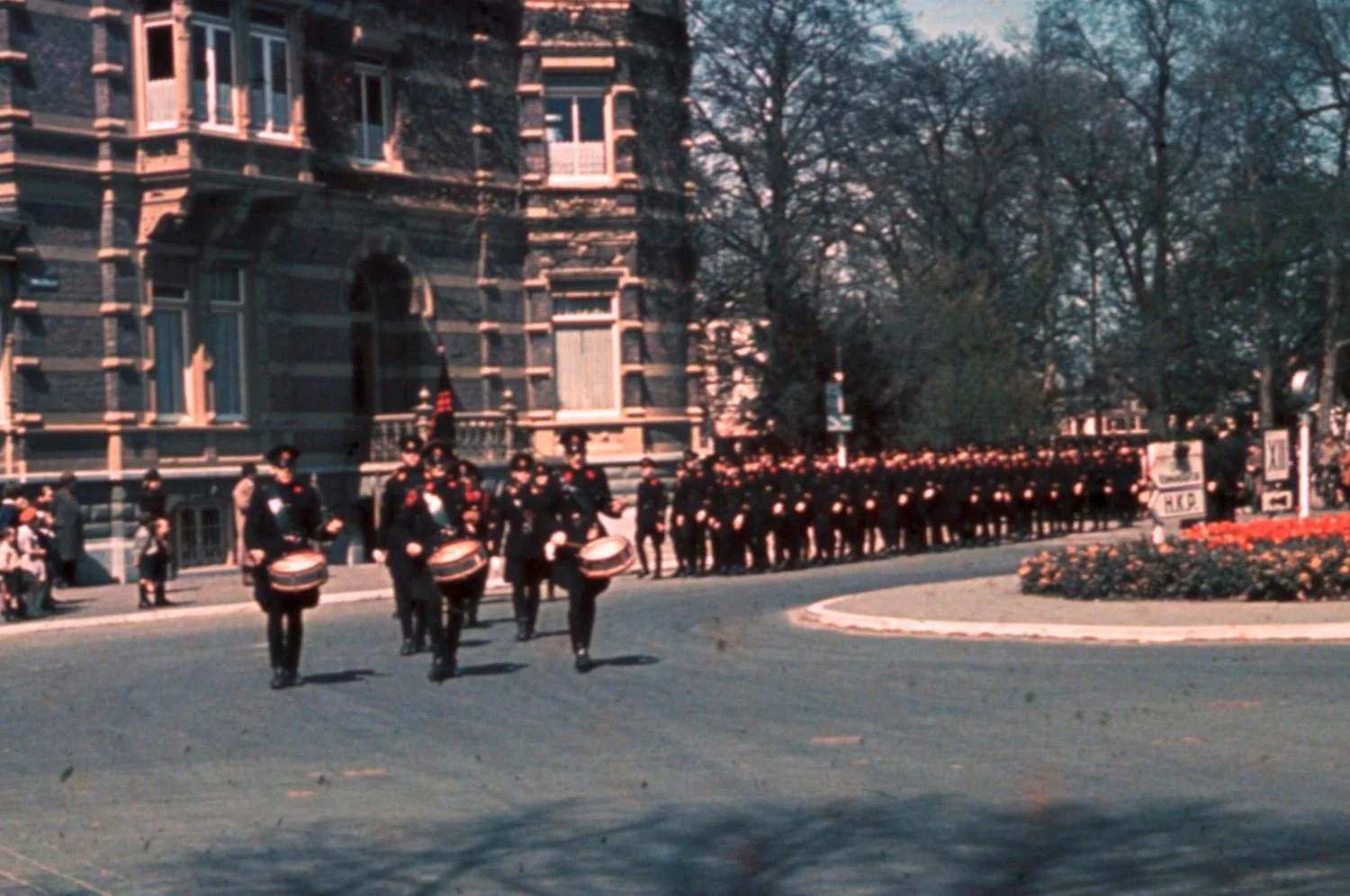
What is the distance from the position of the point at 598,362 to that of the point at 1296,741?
30.1m

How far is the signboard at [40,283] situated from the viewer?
3306 cm

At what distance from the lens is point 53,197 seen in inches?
1309

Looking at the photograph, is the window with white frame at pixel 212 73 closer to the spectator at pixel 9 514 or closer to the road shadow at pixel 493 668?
the spectator at pixel 9 514

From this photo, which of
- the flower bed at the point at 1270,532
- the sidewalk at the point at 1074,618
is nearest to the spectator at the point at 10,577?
the sidewalk at the point at 1074,618

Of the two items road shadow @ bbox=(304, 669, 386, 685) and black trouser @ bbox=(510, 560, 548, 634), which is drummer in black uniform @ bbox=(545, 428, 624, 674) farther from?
road shadow @ bbox=(304, 669, 386, 685)

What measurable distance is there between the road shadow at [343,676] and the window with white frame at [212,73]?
1692 centimetres

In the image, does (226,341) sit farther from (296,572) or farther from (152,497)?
(296,572)

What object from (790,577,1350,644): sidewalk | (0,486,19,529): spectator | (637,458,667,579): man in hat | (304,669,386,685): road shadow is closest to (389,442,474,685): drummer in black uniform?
(304,669,386,685): road shadow

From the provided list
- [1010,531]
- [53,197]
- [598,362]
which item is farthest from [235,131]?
[1010,531]

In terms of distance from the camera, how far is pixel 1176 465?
25.7m

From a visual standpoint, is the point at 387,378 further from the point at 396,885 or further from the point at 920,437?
the point at 396,885

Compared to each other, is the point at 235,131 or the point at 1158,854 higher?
the point at 235,131

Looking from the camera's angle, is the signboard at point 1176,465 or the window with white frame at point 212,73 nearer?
the signboard at point 1176,465

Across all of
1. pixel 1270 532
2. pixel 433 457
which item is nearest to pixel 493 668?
pixel 433 457
